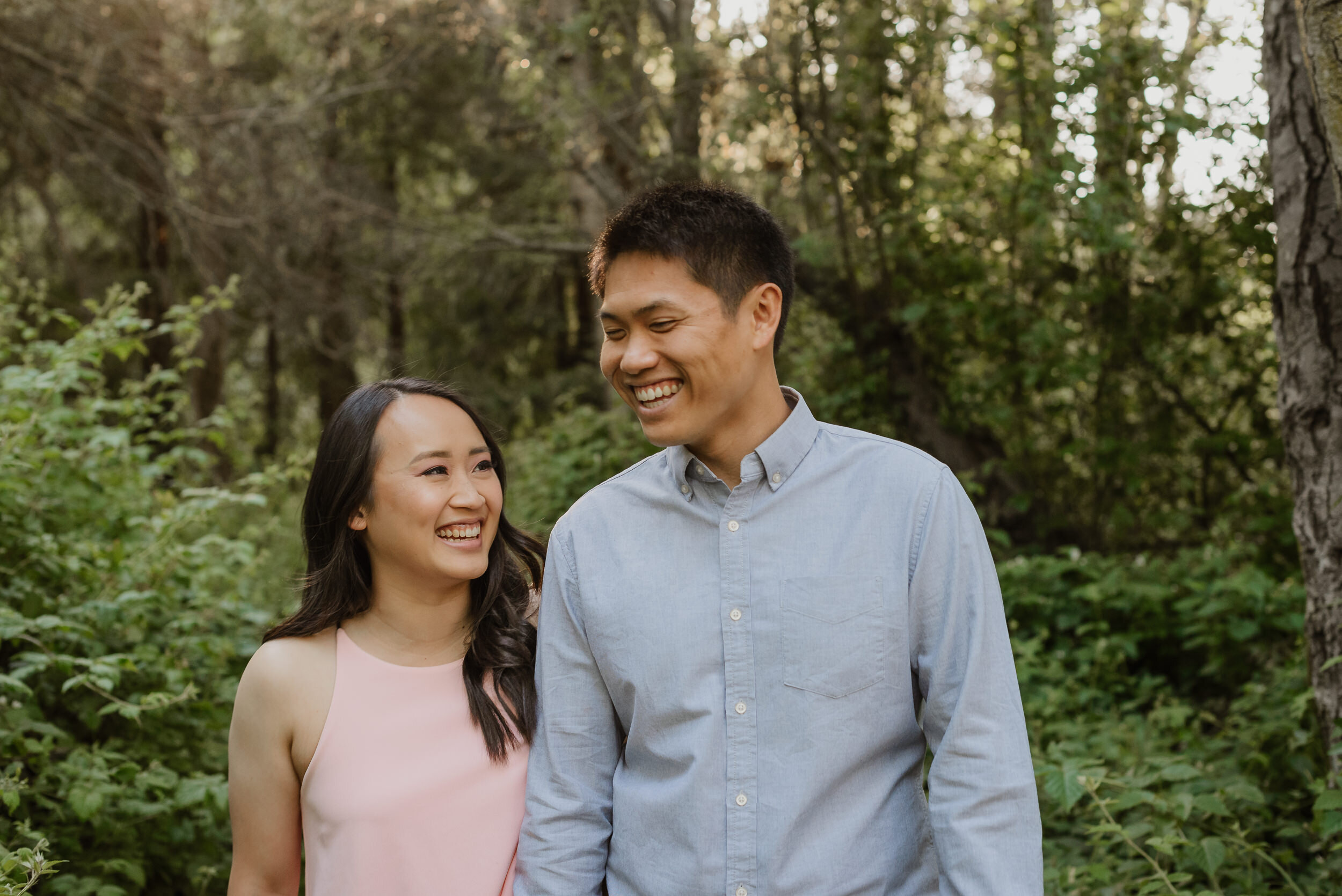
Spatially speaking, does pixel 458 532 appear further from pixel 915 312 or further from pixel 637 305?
pixel 915 312

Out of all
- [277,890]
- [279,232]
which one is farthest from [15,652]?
[279,232]

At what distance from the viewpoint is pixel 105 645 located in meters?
3.59

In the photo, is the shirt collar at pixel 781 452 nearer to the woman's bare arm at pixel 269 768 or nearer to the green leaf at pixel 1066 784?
the woman's bare arm at pixel 269 768

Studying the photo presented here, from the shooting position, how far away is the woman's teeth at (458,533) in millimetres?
2373

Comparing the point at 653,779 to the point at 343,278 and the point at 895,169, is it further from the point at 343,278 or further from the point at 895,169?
the point at 343,278

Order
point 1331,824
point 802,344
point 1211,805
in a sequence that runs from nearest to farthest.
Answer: point 1331,824, point 1211,805, point 802,344

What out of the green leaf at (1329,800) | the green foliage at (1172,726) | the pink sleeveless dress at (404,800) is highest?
the pink sleeveless dress at (404,800)

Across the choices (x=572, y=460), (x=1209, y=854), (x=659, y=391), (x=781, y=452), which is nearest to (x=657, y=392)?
(x=659, y=391)

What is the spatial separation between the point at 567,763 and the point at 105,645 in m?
2.26

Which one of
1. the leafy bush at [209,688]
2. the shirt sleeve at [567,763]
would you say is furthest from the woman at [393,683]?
the leafy bush at [209,688]

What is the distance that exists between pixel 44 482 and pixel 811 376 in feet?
17.8

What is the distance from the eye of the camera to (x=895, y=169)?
24.0ft

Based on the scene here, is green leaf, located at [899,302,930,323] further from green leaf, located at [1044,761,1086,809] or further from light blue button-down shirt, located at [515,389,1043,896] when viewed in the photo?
light blue button-down shirt, located at [515,389,1043,896]

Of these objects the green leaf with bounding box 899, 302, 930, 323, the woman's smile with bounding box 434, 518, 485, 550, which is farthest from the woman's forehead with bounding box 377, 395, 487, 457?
the green leaf with bounding box 899, 302, 930, 323
